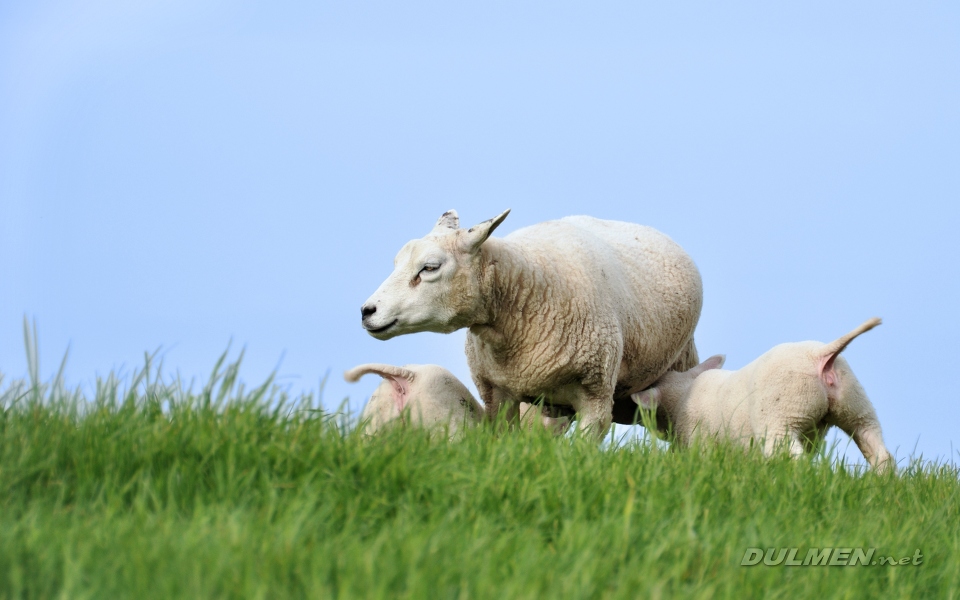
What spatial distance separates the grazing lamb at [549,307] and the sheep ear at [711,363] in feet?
0.67

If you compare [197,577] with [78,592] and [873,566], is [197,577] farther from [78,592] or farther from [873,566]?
[873,566]

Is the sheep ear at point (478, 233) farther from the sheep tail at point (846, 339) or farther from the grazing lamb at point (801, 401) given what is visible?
the sheep tail at point (846, 339)

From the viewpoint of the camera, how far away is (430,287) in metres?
5.76

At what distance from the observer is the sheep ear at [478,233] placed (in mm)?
5746

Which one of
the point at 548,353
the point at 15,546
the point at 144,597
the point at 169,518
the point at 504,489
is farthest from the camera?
the point at 548,353

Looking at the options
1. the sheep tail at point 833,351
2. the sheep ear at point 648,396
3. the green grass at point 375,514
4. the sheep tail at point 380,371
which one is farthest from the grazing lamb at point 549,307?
the sheep tail at point 833,351

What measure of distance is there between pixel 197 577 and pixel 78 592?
0.30 metres

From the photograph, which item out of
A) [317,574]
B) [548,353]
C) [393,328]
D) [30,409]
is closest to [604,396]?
[548,353]

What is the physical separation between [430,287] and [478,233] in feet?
1.38

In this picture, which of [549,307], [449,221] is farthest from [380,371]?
[549,307]

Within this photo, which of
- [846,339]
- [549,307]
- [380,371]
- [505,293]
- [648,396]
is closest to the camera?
[505,293]

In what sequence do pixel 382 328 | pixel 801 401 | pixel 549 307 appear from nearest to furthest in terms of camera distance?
1. pixel 382 328
2. pixel 549 307
3. pixel 801 401

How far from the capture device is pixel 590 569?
2855 millimetres

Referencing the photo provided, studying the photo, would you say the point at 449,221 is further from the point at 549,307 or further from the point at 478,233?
the point at 549,307
